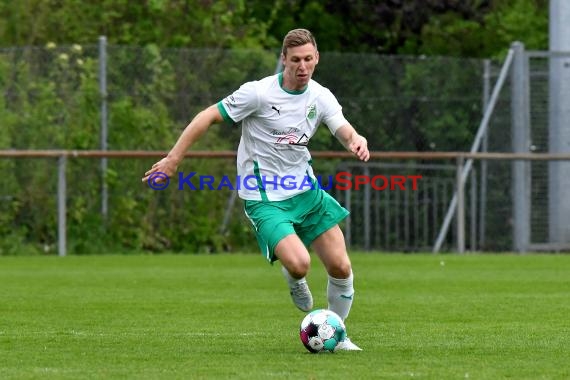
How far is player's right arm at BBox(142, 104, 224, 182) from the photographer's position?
341 inches

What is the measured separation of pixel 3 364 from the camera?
25.8 ft

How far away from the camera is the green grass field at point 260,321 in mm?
7688

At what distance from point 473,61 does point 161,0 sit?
18.0 ft

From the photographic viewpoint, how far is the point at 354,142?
884 centimetres

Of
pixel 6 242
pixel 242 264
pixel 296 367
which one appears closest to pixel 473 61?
pixel 242 264

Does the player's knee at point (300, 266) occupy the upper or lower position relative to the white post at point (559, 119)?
lower

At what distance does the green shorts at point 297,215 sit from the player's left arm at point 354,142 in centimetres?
39

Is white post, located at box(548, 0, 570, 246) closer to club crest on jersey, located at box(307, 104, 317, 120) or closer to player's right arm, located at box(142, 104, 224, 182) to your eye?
club crest on jersey, located at box(307, 104, 317, 120)

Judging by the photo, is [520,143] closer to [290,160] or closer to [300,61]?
[290,160]

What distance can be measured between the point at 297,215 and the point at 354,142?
1.96ft

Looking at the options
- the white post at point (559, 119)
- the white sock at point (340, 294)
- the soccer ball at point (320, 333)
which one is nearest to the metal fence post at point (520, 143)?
the white post at point (559, 119)

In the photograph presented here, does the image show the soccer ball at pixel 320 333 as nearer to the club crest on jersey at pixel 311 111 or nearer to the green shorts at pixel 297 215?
the green shorts at pixel 297 215

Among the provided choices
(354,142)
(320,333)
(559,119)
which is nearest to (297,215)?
(354,142)

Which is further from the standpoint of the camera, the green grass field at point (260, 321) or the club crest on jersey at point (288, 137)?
the club crest on jersey at point (288, 137)
